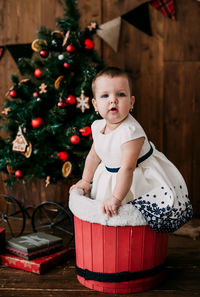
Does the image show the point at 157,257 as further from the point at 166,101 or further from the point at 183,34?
the point at 183,34

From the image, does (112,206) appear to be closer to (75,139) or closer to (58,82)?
(75,139)

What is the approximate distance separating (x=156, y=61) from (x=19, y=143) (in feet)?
4.19

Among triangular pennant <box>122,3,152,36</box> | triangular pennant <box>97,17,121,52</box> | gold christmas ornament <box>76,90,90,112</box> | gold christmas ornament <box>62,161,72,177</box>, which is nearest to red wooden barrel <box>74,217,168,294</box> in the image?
gold christmas ornament <box>62,161,72,177</box>

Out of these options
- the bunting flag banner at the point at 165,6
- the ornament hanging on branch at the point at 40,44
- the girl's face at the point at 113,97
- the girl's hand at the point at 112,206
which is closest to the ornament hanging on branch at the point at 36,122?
the ornament hanging on branch at the point at 40,44

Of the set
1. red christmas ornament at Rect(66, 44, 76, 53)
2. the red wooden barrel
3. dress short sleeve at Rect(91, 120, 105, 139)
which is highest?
red christmas ornament at Rect(66, 44, 76, 53)

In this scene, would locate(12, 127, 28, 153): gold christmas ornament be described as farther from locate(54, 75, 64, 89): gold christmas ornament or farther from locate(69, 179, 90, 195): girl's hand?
locate(69, 179, 90, 195): girl's hand

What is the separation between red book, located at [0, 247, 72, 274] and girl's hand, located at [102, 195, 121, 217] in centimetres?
56

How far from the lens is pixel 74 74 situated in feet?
7.80

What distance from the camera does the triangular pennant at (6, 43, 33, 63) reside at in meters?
2.75

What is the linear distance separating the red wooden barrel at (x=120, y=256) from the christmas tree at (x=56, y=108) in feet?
2.59

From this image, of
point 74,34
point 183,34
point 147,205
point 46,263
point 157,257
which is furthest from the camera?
point 183,34

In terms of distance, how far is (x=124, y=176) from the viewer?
1517 millimetres

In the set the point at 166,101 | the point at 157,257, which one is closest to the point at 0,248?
the point at 157,257

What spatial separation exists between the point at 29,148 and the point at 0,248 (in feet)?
2.35
